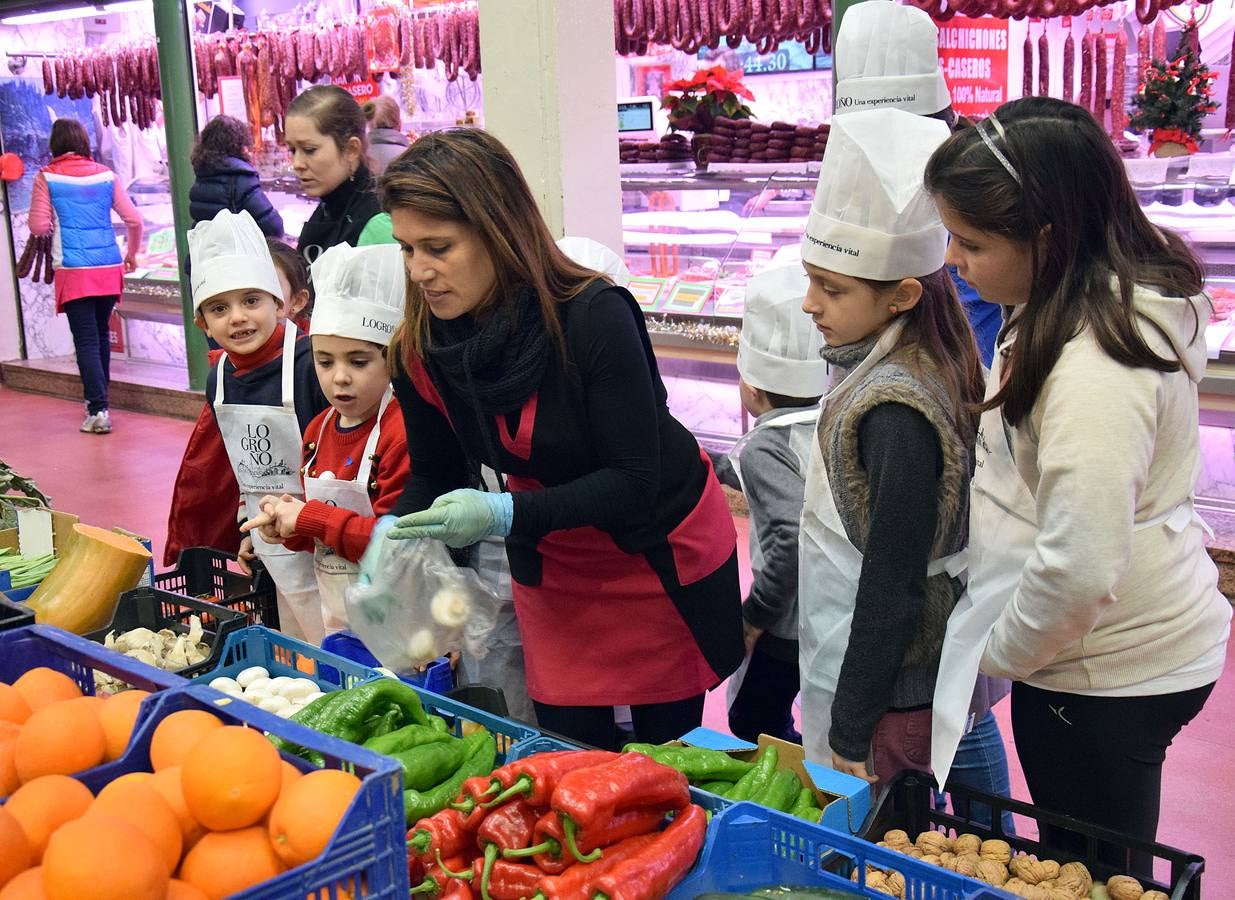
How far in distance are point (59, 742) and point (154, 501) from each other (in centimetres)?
573

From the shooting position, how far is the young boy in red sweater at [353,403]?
2.83 m

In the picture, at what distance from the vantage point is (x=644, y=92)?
293 inches

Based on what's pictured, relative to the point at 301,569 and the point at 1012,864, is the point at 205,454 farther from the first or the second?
the point at 1012,864

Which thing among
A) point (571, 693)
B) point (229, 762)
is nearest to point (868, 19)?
point (571, 693)

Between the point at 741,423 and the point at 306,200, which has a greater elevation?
the point at 306,200

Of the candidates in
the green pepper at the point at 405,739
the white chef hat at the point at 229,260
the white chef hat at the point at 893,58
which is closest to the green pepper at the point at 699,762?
the green pepper at the point at 405,739

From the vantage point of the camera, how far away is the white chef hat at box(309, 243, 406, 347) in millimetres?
2848

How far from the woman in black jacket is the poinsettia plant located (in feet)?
7.06

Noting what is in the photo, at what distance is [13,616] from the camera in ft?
6.80

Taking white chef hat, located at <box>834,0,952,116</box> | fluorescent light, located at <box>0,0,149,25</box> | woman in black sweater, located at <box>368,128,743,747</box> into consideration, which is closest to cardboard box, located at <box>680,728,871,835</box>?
woman in black sweater, located at <box>368,128,743,747</box>

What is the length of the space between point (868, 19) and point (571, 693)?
213 cm

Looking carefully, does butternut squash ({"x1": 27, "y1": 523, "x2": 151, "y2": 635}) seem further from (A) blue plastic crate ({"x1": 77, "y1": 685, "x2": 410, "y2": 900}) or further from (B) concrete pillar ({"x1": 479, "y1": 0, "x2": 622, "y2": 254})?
(B) concrete pillar ({"x1": 479, "y1": 0, "x2": 622, "y2": 254})

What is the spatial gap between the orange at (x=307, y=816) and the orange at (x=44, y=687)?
0.50 m

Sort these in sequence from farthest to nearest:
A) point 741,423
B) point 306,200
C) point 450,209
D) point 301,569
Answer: point 306,200 < point 741,423 < point 301,569 < point 450,209
